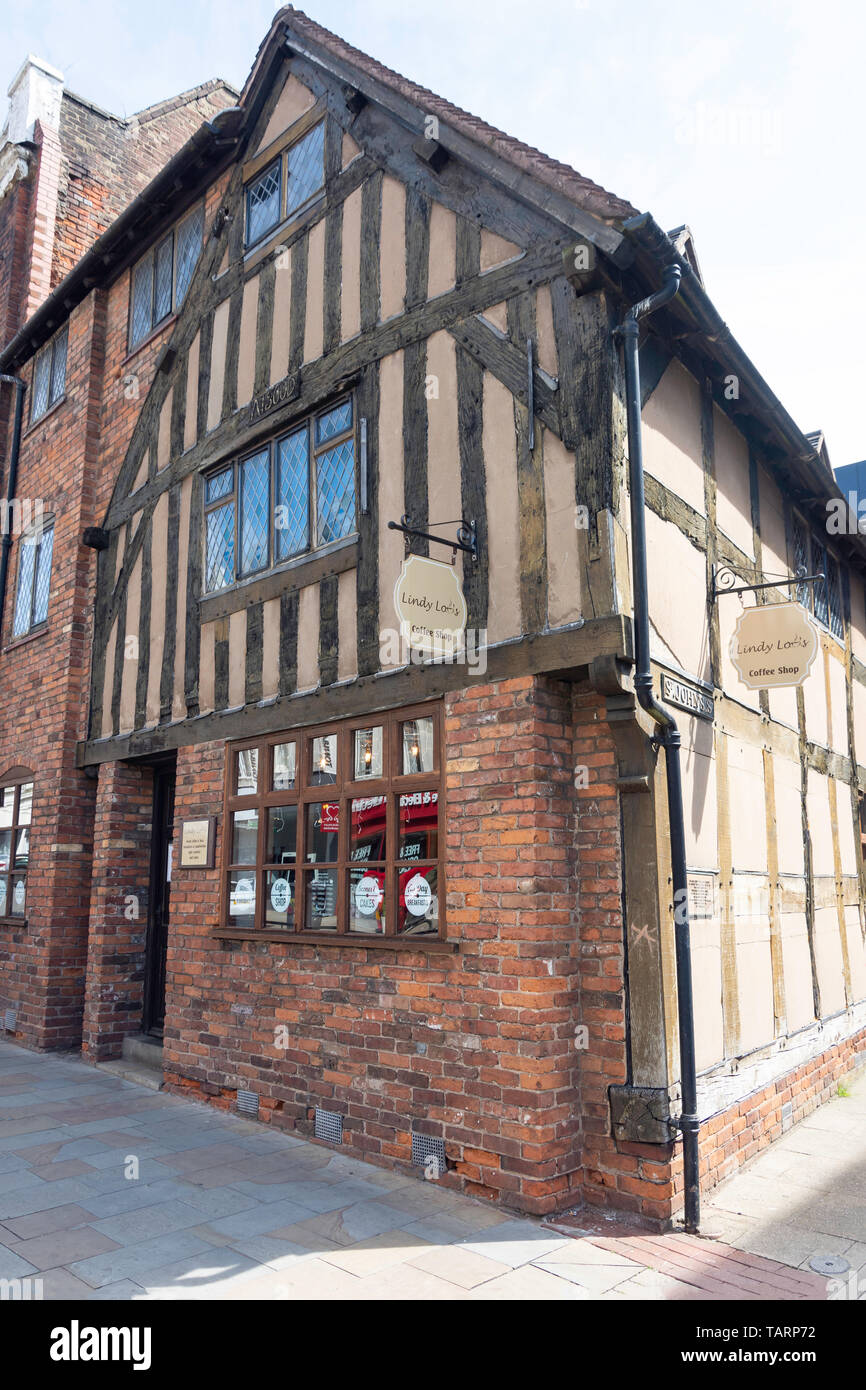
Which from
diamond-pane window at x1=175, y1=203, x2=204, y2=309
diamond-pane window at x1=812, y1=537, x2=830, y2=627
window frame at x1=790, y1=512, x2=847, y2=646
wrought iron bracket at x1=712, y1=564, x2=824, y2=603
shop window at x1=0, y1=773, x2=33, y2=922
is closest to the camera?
wrought iron bracket at x1=712, y1=564, x2=824, y2=603

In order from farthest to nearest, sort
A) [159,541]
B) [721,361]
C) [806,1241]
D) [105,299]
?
[105,299] < [159,541] < [721,361] < [806,1241]

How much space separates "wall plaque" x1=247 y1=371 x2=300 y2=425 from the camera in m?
7.41

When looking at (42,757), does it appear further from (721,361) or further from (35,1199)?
(721,361)

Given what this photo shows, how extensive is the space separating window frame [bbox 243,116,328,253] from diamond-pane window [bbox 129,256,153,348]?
1991 mm

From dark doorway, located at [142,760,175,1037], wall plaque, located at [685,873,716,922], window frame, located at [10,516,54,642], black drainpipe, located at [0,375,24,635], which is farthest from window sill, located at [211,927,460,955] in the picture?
black drainpipe, located at [0,375,24,635]

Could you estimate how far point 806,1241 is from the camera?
470cm

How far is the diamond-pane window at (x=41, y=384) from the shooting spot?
1179 cm

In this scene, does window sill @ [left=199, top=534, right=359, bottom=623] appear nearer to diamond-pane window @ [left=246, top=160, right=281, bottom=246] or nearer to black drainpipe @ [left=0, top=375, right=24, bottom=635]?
diamond-pane window @ [left=246, top=160, right=281, bottom=246]

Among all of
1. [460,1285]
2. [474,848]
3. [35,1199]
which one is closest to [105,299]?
[474,848]

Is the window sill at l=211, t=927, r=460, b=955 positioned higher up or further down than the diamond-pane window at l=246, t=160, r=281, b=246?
further down

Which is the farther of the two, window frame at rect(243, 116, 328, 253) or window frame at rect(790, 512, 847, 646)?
window frame at rect(790, 512, 847, 646)

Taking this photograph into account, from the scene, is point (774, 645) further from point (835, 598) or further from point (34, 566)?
point (34, 566)

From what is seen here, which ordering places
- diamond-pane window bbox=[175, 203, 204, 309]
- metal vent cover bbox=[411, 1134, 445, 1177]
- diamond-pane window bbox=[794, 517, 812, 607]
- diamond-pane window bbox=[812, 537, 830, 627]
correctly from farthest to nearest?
diamond-pane window bbox=[812, 537, 830, 627]
diamond-pane window bbox=[175, 203, 204, 309]
diamond-pane window bbox=[794, 517, 812, 607]
metal vent cover bbox=[411, 1134, 445, 1177]

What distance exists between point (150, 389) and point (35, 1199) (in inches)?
284
